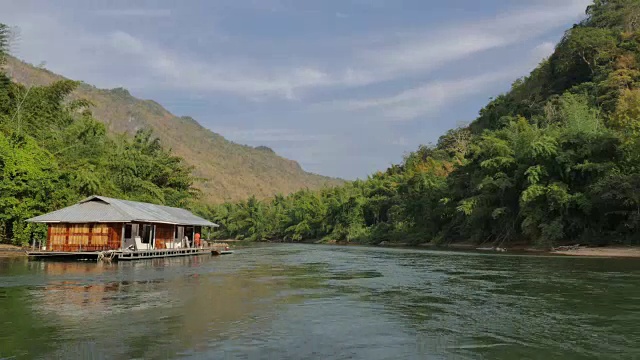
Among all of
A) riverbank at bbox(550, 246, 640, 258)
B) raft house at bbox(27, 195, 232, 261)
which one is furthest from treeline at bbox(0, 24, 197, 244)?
riverbank at bbox(550, 246, 640, 258)

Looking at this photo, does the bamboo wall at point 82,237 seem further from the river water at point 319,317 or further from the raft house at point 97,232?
the river water at point 319,317

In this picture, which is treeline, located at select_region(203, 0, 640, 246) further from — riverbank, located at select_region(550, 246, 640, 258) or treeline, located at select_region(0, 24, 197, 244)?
treeline, located at select_region(0, 24, 197, 244)

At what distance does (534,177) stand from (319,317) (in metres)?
39.2

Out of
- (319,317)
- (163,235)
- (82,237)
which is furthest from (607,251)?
(82,237)

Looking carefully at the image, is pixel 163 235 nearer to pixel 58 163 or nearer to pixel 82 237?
pixel 82 237

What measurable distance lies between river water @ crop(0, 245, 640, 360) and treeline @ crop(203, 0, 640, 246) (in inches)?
942

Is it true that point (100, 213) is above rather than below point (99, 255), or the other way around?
above

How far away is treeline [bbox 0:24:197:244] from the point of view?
37.7 metres

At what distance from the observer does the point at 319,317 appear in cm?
1342

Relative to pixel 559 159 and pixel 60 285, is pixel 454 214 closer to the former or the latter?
pixel 559 159

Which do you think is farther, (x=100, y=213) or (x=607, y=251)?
(x=607, y=251)

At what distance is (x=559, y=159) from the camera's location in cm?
4553

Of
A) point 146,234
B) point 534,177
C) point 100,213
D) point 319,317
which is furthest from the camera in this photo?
point 534,177

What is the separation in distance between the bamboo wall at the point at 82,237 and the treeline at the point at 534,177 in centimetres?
3531
